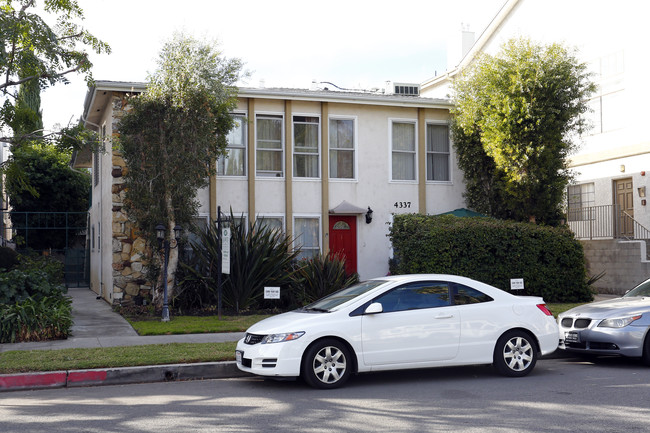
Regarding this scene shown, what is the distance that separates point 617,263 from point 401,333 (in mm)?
13835

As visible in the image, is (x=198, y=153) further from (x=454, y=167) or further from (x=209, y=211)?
(x=454, y=167)

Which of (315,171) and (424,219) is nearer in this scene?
(424,219)

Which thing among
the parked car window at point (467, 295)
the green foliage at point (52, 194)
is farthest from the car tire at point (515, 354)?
the green foliage at point (52, 194)

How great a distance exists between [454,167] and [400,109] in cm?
242

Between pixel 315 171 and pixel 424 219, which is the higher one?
pixel 315 171

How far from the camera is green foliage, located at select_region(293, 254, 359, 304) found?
1595 centimetres

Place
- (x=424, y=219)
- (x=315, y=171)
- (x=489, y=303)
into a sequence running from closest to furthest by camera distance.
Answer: (x=489, y=303)
(x=424, y=219)
(x=315, y=171)

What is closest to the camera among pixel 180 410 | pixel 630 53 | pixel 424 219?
pixel 180 410

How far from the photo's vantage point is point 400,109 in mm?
19688

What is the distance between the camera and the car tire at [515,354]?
8961 millimetres

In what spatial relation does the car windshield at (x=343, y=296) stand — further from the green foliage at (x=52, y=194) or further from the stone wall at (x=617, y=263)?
the green foliage at (x=52, y=194)

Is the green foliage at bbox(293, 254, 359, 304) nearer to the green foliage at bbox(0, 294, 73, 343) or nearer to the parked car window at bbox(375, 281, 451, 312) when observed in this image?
the green foliage at bbox(0, 294, 73, 343)

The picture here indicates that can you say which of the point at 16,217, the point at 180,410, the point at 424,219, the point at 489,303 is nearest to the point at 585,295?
the point at 424,219

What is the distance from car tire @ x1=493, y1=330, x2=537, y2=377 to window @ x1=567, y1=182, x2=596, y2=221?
1431 centimetres
